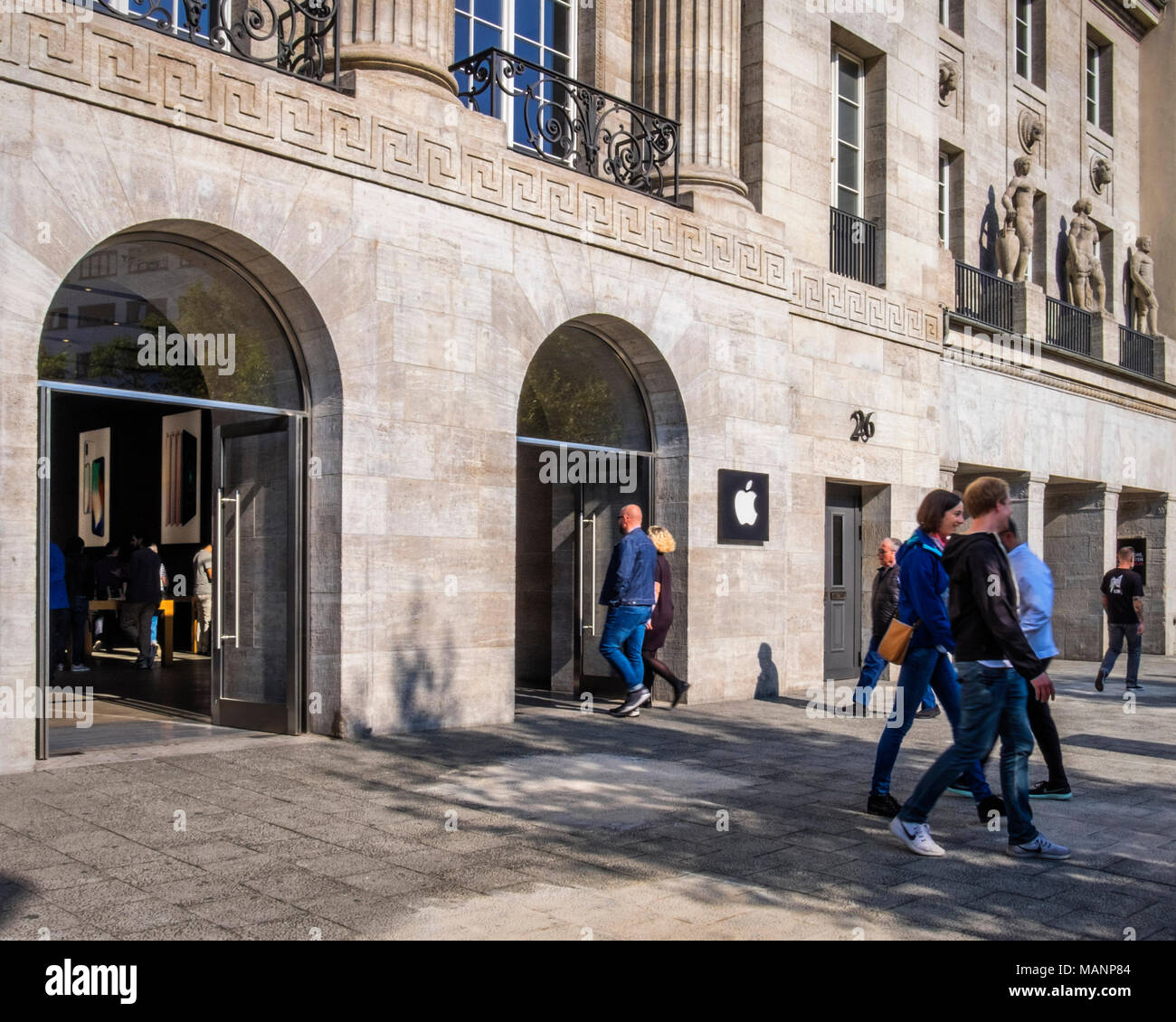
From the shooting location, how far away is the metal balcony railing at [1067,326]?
21.1 m

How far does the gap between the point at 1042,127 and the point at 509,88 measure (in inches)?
556

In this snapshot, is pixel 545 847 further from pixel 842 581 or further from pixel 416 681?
pixel 842 581

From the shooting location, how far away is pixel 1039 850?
240 inches

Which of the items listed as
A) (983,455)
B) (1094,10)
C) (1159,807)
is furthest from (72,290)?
(1094,10)

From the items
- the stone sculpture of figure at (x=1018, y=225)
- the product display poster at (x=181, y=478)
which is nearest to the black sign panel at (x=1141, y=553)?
the stone sculpture of figure at (x=1018, y=225)

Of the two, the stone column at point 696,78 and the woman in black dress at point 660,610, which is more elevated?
the stone column at point 696,78

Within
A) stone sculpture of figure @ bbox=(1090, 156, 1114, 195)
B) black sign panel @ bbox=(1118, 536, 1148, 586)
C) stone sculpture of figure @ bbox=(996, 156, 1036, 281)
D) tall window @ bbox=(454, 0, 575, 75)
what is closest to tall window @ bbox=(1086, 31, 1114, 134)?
stone sculpture of figure @ bbox=(1090, 156, 1114, 195)

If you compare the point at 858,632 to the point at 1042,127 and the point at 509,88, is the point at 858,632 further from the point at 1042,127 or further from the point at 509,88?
the point at 1042,127

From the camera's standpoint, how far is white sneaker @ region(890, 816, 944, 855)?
20.0ft

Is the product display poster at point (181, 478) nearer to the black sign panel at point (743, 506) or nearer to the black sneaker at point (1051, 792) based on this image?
the black sign panel at point (743, 506)

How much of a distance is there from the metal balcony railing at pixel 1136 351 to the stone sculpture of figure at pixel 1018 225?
368cm

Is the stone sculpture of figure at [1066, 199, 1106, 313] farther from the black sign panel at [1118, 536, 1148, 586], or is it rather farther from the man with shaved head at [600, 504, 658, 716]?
the man with shaved head at [600, 504, 658, 716]

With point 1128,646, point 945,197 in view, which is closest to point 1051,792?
point 1128,646
